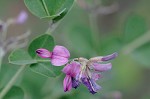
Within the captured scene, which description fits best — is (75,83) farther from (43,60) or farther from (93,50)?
(93,50)

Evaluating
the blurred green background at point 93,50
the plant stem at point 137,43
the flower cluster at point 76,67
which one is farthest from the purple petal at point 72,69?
the plant stem at point 137,43

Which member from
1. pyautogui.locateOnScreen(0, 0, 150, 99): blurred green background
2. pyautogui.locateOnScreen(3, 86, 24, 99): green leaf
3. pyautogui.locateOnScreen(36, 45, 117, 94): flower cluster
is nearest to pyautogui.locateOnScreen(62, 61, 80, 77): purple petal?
pyautogui.locateOnScreen(36, 45, 117, 94): flower cluster

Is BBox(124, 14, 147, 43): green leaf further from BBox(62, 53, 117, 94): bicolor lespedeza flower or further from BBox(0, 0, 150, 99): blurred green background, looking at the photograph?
BBox(62, 53, 117, 94): bicolor lespedeza flower

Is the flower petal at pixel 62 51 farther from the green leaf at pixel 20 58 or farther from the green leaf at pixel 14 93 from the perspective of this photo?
the green leaf at pixel 14 93

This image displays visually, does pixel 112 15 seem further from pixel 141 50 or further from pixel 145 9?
pixel 141 50

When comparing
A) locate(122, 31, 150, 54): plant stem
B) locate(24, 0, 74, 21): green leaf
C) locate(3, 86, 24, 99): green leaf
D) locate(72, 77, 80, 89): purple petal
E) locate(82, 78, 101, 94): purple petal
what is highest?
locate(24, 0, 74, 21): green leaf

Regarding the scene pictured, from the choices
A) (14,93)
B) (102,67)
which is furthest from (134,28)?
(102,67)

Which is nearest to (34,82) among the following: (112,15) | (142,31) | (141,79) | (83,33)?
(83,33)
